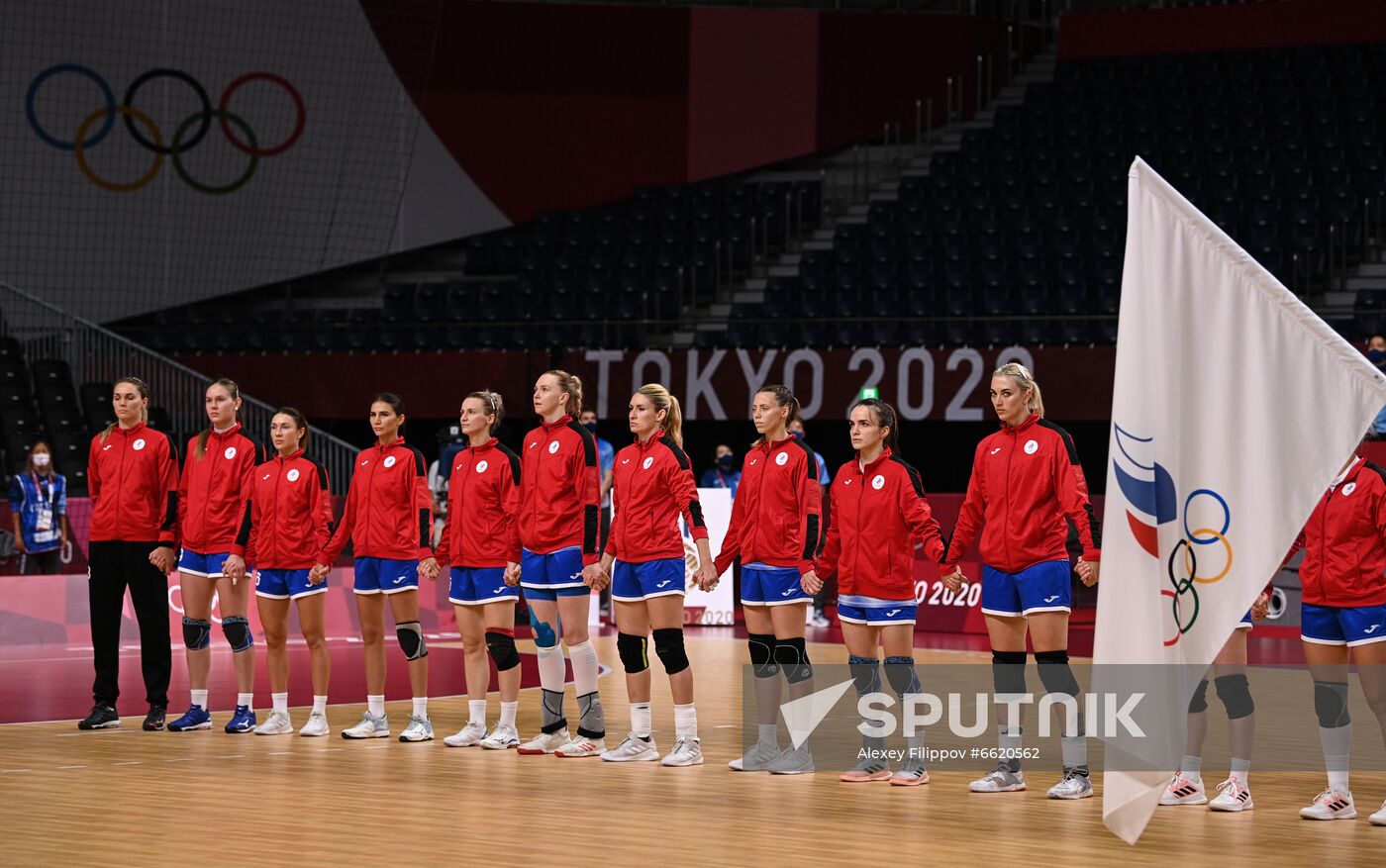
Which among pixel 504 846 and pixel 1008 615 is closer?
pixel 504 846

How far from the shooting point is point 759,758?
9164 mm

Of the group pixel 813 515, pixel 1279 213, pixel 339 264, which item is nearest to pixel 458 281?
pixel 339 264

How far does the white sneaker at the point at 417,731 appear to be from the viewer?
1022 cm

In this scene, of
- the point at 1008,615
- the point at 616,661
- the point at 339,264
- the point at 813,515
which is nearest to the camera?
the point at 1008,615

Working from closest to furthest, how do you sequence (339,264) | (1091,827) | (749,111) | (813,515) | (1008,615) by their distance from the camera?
1. (1091,827)
2. (1008,615)
3. (813,515)
4. (339,264)
5. (749,111)

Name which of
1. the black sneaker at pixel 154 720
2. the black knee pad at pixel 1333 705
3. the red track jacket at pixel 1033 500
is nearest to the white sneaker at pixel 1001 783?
the red track jacket at pixel 1033 500

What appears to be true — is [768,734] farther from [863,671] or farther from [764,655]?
[863,671]

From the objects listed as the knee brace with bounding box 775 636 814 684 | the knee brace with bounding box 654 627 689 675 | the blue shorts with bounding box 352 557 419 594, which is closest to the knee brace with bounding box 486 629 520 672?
the blue shorts with bounding box 352 557 419 594

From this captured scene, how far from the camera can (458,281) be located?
2692cm

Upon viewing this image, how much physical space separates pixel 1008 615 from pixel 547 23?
22.1m

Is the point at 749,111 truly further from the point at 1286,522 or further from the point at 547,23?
the point at 1286,522

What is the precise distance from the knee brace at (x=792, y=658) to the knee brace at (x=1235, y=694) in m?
2.21

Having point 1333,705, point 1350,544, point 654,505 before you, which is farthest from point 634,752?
point 1350,544

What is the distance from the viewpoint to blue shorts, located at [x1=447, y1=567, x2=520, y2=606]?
32.6ft
